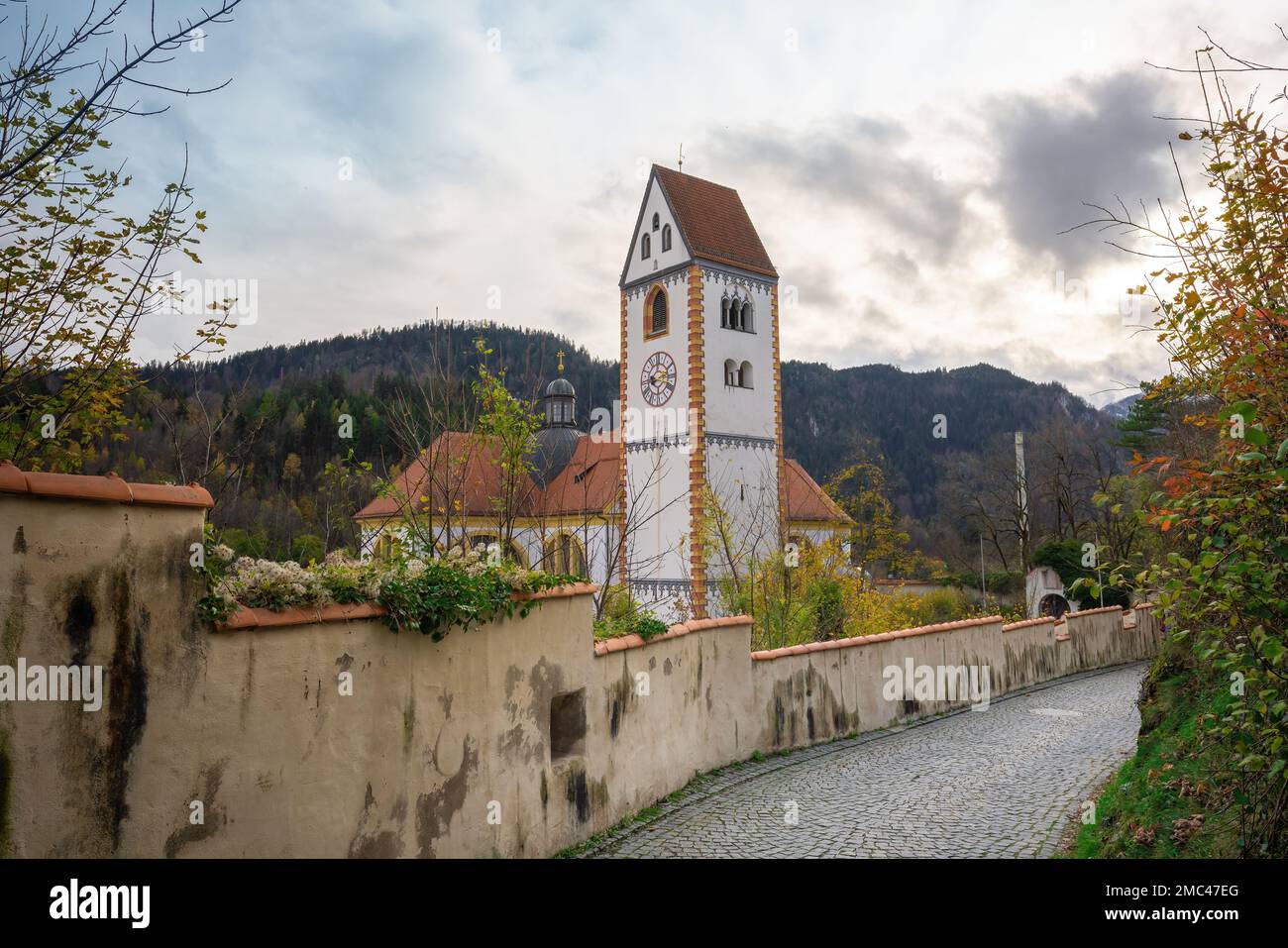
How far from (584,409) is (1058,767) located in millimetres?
58710

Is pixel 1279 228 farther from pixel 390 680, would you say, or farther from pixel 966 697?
pixel 966 697

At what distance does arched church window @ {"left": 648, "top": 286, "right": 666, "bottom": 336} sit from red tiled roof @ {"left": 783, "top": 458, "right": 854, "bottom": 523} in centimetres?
757

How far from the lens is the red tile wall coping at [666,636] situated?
7805 mm

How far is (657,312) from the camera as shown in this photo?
3123cm

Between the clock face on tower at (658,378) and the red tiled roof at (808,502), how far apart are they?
658cm

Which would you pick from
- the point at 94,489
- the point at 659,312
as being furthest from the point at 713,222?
the point at 94,489

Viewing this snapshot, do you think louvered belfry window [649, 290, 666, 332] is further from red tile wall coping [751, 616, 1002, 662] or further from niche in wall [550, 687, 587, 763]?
niche in wall [550, 687, 587, 763]

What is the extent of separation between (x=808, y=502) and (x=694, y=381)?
366 inches

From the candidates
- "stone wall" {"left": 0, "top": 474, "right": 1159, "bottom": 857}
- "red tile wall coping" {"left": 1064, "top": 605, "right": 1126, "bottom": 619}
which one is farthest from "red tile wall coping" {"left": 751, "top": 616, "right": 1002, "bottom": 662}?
"red tile wall coping" {"left": 1064, "top": 605, "right": 1126, "bottom": 619}

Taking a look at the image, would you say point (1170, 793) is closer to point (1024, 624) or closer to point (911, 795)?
point (911, 795)

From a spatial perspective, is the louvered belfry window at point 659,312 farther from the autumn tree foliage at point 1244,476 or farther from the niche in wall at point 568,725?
the autumn tree foliage at point 1244,476

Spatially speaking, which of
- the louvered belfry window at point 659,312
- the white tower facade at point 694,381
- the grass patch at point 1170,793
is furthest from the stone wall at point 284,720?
the louvered belfry window at point 659,312
